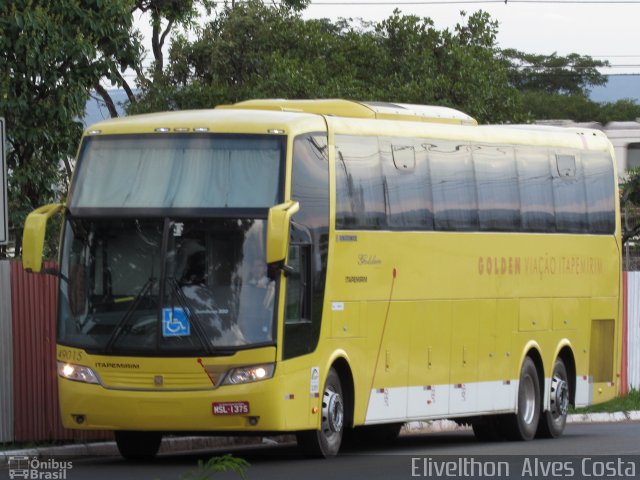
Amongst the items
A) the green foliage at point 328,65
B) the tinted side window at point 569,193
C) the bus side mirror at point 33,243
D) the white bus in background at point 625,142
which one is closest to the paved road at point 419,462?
the bus side mirror at point 33,243

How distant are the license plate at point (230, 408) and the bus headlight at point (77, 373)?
1258 mm

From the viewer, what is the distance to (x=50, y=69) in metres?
21.0

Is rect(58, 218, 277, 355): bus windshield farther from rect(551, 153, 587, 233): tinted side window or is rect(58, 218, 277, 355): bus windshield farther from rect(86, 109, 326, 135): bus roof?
rect(551, 153, 587, 233): tinted side window

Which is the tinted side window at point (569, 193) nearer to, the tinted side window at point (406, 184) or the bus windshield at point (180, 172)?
the tinted side window at point (406, 184)

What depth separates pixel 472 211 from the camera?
1950 cm

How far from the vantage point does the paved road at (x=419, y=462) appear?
14.6m

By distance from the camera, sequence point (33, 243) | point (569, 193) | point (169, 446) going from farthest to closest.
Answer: point (569, 193) → point (169, 446) → point (33, 243)

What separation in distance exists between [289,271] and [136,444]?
9.34 feet

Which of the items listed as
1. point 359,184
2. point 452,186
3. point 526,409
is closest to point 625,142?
point 526,409

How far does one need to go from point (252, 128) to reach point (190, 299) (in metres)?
1.89

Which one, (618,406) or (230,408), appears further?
(618,406)

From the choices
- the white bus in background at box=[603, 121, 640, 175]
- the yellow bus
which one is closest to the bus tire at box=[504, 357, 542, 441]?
the yellow bus

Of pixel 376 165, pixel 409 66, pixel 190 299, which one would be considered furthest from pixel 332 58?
pixel 190 299

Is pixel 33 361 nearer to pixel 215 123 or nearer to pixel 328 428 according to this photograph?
pixel 328 428
